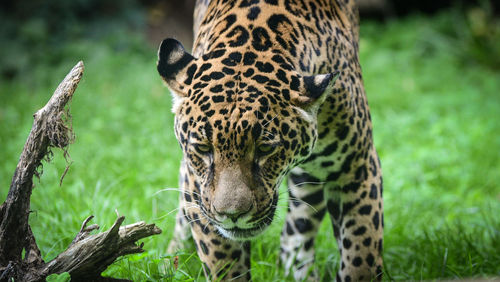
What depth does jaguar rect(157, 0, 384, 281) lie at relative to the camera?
374 centimetres

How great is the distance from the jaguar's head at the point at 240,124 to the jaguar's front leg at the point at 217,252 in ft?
1.37

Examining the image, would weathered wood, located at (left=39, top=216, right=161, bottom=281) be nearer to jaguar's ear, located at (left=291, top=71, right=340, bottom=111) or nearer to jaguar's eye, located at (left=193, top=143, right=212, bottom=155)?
jaguar's eye, located at (left=193, top=143, right=212, bottom=155)

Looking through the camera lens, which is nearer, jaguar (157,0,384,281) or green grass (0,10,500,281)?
jaguar (157,0,384,281)

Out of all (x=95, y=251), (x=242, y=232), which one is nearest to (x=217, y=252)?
(x=242, y=232)

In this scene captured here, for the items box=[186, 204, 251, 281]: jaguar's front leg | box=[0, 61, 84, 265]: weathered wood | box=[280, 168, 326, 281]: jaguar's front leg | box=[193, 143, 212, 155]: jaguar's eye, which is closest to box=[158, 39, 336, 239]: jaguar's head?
box=[193, 143, 212, 155]: jaguar's eye

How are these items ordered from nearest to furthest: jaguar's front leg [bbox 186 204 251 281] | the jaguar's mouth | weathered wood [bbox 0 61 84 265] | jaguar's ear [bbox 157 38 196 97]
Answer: weathered wood [bbox 0 61 84 265] < the jaguar's mouth < jaguar's ear [bbox 157 38 196 97] < jaguar's front leg [bbox 186 204 251 281]

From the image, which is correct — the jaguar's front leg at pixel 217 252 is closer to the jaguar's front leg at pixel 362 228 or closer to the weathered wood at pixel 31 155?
the jaguar's front leg at pixel 362 228

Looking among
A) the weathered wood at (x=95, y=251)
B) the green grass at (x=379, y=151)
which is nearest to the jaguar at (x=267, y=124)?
the green grass at (x=379, y=151)

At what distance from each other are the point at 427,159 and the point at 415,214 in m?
2.16

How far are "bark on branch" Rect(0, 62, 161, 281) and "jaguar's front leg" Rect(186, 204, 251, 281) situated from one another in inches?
31.6

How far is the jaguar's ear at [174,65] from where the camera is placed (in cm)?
407

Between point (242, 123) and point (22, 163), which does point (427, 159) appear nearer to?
point (242, 123)

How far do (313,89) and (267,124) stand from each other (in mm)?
406

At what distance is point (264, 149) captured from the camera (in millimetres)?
3816
